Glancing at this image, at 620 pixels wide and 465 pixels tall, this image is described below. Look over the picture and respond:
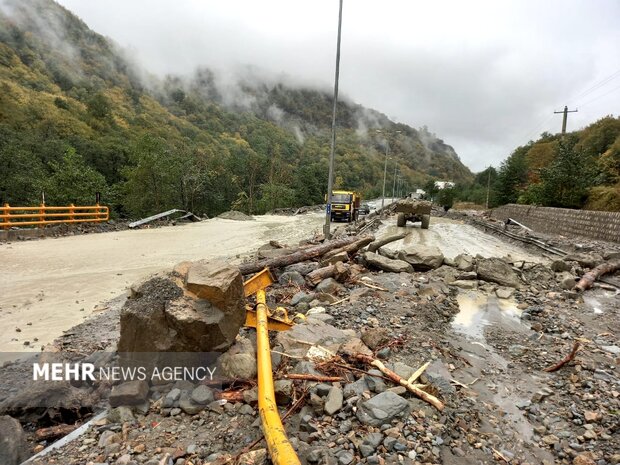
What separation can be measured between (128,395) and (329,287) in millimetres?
4905

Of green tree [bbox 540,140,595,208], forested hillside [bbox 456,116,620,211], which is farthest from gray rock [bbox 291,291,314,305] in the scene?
green tree [bbox 540,140,595,208]

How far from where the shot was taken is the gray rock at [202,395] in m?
3.58

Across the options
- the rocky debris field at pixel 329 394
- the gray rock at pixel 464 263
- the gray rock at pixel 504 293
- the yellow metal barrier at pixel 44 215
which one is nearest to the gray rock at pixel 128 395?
the rocky debris field at pixel 329 394

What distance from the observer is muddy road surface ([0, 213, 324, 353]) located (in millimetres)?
6414

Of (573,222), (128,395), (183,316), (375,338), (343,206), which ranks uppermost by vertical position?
(343,206)

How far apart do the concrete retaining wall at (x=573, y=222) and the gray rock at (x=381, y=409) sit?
71.0 feet

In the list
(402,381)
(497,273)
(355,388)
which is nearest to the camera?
(355,388)

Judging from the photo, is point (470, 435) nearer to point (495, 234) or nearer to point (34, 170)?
point (495, 234)

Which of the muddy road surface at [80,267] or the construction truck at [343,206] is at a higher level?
the construction truck at [343,206]

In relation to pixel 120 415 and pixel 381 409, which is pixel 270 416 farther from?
pixel 120 415

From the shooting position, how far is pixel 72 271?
10.2m

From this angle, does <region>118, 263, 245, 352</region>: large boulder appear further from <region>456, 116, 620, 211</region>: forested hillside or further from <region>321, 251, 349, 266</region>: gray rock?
<region>456, 116, 620, 211</region>: forested hillside

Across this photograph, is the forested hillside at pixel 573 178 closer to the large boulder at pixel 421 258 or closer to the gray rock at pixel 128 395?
the large boulder at pixel 421 258

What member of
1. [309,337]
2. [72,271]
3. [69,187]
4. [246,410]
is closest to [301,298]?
[309,337]
